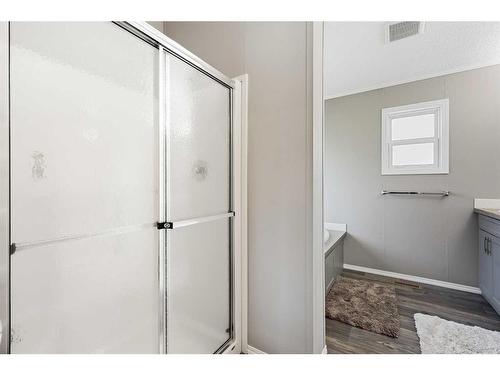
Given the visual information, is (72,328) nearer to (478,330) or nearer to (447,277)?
(478,330)

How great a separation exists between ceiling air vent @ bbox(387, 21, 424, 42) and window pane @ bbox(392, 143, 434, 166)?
1297mm

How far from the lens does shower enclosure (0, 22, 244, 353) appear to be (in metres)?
0.72

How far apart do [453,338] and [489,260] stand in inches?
35.8

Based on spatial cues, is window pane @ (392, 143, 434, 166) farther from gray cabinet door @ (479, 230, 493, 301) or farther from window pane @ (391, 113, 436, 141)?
gray cabinet door @ (479, 230, 493, 301)

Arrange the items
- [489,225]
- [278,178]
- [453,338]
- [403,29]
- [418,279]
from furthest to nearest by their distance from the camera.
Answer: [418,279], [489,225], [403,29], [453,338], [278,178]

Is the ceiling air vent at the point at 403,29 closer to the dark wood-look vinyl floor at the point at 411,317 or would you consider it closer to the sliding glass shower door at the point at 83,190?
the sliding glass shower door at the point at 83,190

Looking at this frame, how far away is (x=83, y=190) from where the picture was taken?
849 mm

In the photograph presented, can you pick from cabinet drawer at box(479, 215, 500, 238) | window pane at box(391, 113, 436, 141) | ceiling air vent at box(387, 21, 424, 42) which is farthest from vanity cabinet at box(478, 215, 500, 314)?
ceiling air vent at box(387, 21, 424, 42)

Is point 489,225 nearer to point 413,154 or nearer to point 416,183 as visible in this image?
point 416,183

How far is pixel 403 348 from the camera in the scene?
166cm

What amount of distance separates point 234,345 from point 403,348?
117cm

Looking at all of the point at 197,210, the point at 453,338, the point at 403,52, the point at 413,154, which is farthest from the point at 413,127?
the point at 197,210

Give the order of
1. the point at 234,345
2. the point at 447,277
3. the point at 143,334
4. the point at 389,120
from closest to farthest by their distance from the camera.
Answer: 1. the point at 143,334
2. the point at 234,345
3. the point at 447,277
4. the point at 389,120

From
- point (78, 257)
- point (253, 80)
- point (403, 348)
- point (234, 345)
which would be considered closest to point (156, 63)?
point (253, 80)
